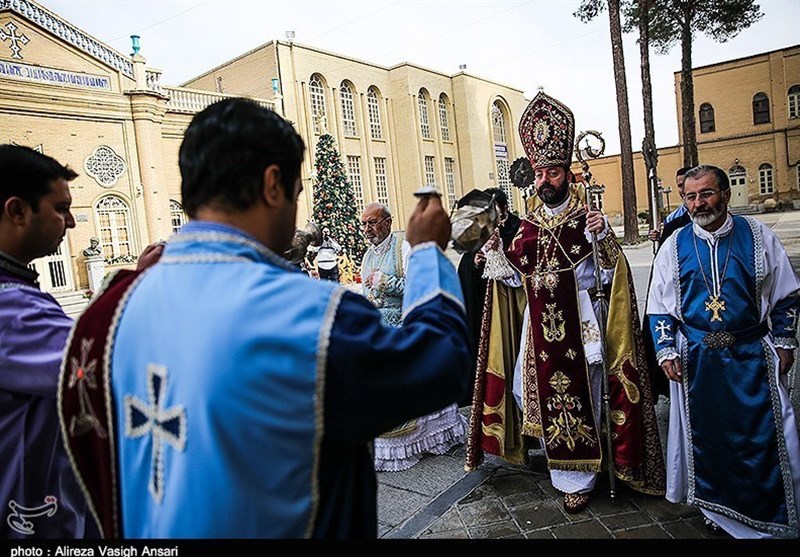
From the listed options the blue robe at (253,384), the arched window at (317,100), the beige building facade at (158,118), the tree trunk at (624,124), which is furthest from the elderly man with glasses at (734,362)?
the arched window at (317,100)

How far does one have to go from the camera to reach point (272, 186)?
0.97 meters

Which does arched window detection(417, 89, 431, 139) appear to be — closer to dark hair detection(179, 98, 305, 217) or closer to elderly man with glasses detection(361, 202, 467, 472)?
elderly man with glasses detection(361, 202, 467, 472)

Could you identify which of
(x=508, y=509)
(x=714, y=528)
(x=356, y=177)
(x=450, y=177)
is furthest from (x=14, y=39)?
(x=450, y=177)

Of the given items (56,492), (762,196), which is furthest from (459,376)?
(762,196)

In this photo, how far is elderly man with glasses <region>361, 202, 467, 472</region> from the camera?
3.78 m

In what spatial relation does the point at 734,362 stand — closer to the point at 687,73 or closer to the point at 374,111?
the point at 687,73

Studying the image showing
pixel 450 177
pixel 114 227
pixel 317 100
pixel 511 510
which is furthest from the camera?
pixel 450 177

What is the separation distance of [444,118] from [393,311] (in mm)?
21998

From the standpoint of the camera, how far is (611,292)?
3016mm

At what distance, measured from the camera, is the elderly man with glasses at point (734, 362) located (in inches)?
93.7

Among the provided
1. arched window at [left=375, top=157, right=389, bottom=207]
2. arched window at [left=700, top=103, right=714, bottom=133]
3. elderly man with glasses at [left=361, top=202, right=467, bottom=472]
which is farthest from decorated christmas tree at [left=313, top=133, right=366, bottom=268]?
arched window at [left=700, top=103, right=714, bottom=133]

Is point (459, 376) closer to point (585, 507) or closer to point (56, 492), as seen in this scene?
point (56, 492)

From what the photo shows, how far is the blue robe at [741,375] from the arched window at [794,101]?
57.1ft

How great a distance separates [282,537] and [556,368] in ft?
8.02
